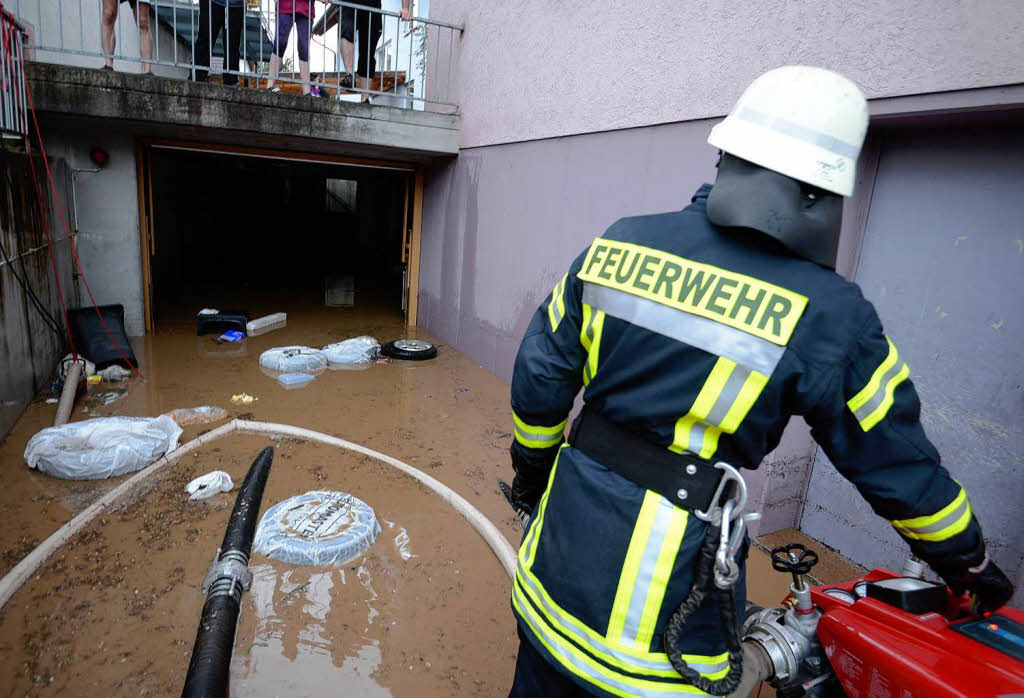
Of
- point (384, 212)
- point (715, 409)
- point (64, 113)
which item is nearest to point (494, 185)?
point (64, 113)

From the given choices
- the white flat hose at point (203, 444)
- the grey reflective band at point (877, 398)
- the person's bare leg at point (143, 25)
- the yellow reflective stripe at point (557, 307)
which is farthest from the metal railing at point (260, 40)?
the grey reflective band at point (877, 398)

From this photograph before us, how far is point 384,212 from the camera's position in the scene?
561 inches

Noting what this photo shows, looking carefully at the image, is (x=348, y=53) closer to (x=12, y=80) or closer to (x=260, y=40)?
(x=260, y=40)

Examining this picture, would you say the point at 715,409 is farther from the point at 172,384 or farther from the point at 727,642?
the point at 172,384

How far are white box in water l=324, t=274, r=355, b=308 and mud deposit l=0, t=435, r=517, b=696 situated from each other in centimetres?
626

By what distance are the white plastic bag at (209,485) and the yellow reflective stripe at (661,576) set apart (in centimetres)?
307

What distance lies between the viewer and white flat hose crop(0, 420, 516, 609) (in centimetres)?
273

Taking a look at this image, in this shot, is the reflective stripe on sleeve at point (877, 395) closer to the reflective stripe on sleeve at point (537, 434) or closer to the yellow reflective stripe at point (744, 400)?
the yellow reflective stripe at point (744, 400)

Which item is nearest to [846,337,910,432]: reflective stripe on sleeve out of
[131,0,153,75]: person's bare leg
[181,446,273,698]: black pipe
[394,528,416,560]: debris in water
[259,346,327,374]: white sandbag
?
[181,446,273,698]: black pipe

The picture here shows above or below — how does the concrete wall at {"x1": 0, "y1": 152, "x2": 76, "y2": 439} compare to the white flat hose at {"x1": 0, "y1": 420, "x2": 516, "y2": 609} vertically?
above

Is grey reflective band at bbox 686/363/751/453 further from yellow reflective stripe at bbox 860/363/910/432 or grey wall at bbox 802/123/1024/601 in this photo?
grey wall at bbox 802/123/1024/601

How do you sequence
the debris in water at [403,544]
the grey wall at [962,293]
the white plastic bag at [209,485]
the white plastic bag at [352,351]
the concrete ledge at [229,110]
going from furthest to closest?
1. the white plastic bag at [352,351]
2. the concrete ledge at [229,110]
3. the white plastic bag at [209,485]
4. the debris in water at [403,544]
5. the grey wall at [962,293]

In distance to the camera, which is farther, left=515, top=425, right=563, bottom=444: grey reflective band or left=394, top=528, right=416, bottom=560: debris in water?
left=394, top=528, right=416, bottom=560: debris in water

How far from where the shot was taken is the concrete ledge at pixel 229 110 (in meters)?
5.52
